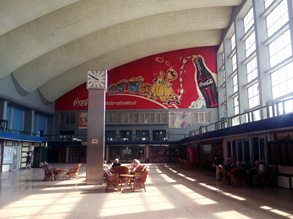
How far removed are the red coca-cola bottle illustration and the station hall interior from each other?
0.12 meters

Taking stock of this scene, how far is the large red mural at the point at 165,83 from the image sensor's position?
3177cm

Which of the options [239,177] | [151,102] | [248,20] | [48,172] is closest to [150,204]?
[239,177]

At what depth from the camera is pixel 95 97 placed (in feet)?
37.6

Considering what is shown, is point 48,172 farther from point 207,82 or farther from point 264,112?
point 207,82

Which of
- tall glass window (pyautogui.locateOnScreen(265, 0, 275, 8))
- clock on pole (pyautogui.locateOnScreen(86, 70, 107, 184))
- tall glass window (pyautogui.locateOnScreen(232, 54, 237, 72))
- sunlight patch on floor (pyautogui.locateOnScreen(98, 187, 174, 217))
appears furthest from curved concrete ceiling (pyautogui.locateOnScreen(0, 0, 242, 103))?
sunlight patch on floor (pyautogui.locateOnScreen(98, 187, 174, 217))

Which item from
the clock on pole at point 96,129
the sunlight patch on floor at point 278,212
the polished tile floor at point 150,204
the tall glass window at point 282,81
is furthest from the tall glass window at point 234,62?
the sunlight patch on floor at point 278,212

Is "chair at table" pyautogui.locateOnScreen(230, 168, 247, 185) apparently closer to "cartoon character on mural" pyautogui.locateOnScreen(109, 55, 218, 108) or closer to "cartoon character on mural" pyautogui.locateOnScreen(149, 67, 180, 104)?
"cartoon character on mural" pyautogui.locateOnScreen(109, 55, 218, 108)

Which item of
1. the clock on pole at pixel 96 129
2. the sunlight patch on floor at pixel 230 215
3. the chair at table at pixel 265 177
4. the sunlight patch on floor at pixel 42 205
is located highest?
the clock on pole at pixel 96 129

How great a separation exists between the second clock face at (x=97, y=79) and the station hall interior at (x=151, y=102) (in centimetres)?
4

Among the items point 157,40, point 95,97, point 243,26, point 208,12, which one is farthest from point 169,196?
point 157,40

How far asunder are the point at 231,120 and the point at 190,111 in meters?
17.3

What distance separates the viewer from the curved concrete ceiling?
18.4 m

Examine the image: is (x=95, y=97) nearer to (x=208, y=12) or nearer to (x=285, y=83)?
(x=285, y=83)

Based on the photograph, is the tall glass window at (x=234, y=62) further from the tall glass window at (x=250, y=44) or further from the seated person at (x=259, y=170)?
the seated person at (x=259, y=170)
